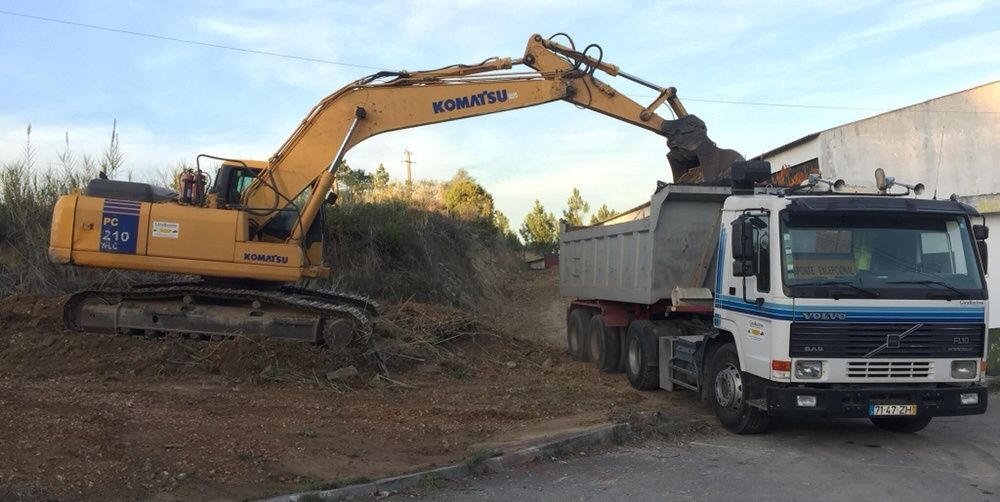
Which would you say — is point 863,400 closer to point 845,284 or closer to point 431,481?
point 845,284

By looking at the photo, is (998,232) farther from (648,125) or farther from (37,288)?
(37,288)

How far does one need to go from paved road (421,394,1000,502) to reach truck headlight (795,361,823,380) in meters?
0.82

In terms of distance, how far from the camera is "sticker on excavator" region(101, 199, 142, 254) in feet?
38.9

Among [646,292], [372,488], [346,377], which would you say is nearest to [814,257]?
[646,292]

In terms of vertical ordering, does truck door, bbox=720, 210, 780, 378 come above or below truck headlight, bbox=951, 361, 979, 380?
above

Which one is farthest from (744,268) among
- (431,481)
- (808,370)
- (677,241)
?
(431,481)

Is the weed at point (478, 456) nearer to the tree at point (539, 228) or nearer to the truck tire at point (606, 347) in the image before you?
the truck tire at point (606, 347)

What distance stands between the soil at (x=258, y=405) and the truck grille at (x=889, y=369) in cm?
288

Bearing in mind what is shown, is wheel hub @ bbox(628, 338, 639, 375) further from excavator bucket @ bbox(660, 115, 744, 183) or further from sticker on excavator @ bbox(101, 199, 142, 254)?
sticker on excavator @ bbox(101, 199, 142, 254)

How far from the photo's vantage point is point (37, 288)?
15758 mm

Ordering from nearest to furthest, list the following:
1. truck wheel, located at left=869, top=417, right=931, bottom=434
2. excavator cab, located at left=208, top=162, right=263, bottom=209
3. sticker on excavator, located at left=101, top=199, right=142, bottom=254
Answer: truck wheel, located at left=869, top=417, right=931, bottom=434 → sticker on excavator, located at left=101, top=199, right=142, bottom=254 → excavator cab, located at left=208, top=162, right=263, bottom=209

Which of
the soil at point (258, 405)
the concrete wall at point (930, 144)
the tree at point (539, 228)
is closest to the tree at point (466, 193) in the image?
the tree at point (539, 228)

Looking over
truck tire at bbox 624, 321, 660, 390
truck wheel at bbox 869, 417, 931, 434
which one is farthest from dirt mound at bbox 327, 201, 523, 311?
truck wheel at bbox 869, 417, 931, 434

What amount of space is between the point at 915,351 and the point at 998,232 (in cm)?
1222
